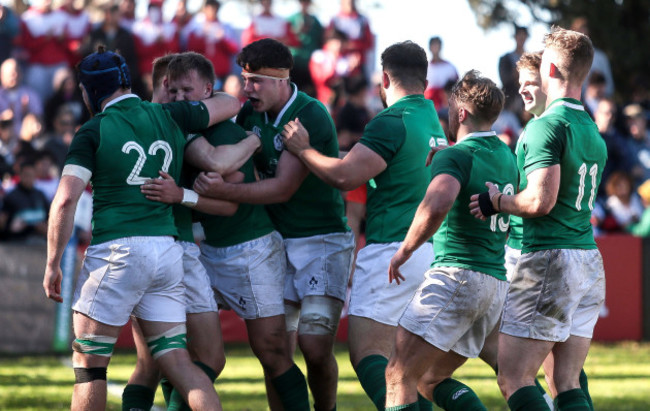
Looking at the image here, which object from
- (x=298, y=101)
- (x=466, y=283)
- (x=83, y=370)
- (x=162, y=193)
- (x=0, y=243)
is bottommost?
(x=0, y=243)

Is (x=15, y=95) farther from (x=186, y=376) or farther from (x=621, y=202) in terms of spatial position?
(x=186, y=376)

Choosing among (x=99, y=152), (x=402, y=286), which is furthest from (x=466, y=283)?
(x=99, y=152)

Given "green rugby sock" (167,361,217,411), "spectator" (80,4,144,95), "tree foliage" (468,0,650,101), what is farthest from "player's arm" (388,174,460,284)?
"tree foliage" (468,0,650,101)

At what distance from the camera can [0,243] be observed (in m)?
11.4

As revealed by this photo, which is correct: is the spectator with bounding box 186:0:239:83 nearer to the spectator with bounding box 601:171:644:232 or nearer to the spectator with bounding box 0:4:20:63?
the spectator with bounding box 0:4:20:63

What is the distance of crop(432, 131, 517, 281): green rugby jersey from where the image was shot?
5.28 metres

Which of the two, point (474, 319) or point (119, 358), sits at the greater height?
point (474, 319)

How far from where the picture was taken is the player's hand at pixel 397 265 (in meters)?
5.27

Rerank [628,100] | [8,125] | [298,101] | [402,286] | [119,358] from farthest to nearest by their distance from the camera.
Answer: [628,100], [8,125], [119,358], [298,101], [402,286]

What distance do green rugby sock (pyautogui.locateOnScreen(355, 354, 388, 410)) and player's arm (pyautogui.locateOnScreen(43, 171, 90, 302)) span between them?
176 cm

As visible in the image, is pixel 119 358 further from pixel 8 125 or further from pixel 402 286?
pixel 402 286

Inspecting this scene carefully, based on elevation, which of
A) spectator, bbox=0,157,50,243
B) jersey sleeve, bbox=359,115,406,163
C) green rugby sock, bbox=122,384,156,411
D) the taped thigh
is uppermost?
jersey sleeve, bbox=359,115,406,163

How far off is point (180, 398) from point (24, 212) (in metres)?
6.56

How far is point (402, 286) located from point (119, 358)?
239 inches
